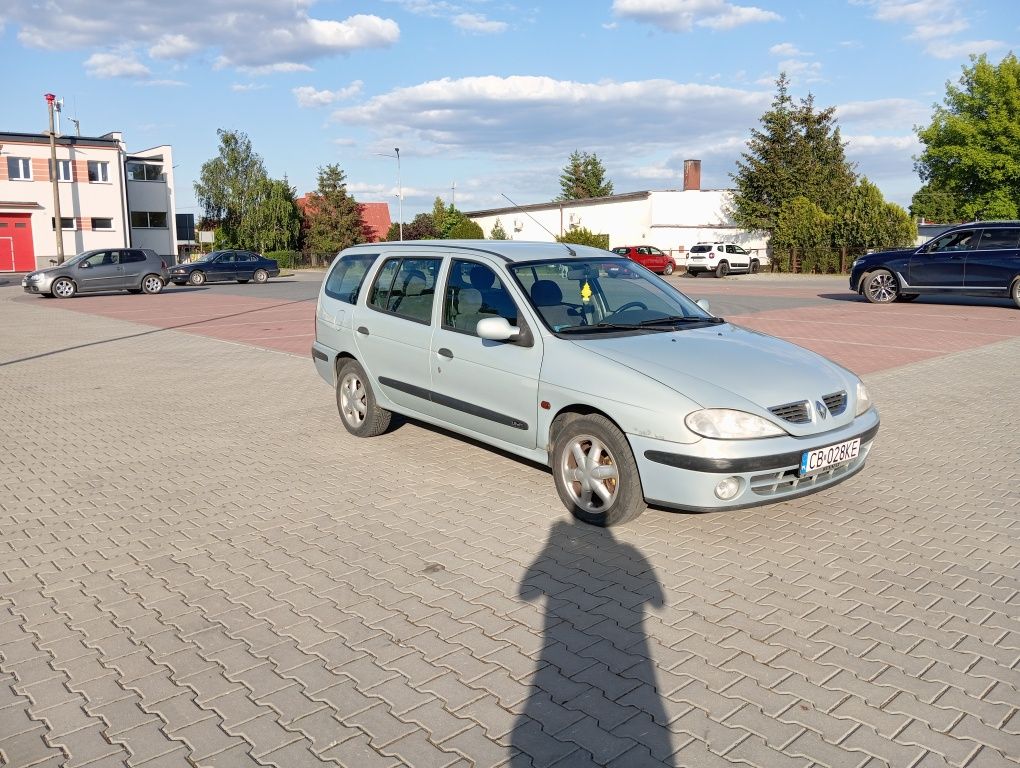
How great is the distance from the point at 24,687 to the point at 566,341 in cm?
343

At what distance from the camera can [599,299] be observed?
242 inches

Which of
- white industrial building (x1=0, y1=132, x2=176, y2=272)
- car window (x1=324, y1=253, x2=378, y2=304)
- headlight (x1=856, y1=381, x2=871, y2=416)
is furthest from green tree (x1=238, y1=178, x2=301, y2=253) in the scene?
headlight (x1=856, y1=381, x2=871, y2=416)

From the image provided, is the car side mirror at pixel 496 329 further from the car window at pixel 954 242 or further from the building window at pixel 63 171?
the building window at pixel 63 171

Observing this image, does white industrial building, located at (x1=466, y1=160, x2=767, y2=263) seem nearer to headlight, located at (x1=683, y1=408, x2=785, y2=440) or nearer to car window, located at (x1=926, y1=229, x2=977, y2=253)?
car window, located at (x1=926, y1=229, x2=977, y2=253)

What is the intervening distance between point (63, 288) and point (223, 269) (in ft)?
33.0

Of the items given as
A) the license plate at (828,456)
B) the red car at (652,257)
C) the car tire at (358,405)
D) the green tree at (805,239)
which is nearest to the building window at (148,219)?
the red car at (652,257)

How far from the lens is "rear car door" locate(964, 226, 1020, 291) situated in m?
18.7

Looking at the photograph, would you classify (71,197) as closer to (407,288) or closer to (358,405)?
(358,405)

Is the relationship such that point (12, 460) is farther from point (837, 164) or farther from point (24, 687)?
point (837, 164)

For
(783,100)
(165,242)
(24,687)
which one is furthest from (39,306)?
(783,100)

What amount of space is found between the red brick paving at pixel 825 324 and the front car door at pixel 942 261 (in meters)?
0.64

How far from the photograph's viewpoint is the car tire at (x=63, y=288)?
28.4m

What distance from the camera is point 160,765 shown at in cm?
296

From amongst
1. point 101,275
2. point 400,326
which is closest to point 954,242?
point 400,326
